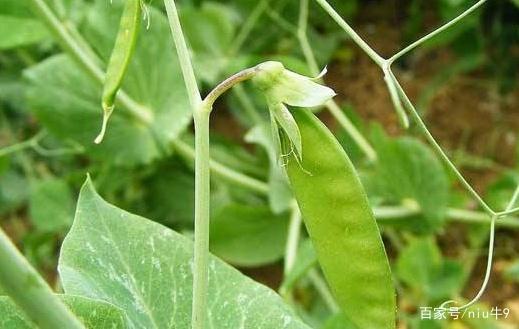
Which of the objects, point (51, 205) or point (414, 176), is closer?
point (414, 176)

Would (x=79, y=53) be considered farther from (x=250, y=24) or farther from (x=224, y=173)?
→ (x=250, y=24)

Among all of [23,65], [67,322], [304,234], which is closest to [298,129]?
[67,322]

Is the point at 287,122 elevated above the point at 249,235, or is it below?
below

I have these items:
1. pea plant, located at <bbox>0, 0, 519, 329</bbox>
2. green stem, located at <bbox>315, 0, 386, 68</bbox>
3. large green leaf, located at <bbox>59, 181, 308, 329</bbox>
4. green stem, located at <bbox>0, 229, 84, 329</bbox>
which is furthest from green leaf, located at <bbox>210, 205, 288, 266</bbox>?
green stem, located at <bbox>0, 229, 84, 329</bbox>

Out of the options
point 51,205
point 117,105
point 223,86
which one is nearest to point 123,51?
point 223,86

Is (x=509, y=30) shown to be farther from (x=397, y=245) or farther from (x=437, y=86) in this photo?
(x=397, y=245)

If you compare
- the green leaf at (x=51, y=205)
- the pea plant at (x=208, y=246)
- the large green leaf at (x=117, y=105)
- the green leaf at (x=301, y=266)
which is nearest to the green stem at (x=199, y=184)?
the pea plant at (x=208, y=246)
